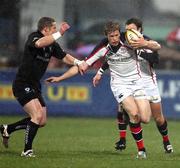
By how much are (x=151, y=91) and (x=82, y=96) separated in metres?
8.37

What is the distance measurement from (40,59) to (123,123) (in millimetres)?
2384

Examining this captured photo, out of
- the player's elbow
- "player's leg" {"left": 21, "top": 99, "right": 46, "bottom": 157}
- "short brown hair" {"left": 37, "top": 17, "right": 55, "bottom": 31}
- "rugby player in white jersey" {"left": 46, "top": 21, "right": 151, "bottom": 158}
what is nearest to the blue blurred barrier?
"rugby player in white jersey" {"left": 46, "top": 21, "right": 151, "bottom": 158}

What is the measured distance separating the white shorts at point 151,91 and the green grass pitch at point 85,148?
36.1 inches

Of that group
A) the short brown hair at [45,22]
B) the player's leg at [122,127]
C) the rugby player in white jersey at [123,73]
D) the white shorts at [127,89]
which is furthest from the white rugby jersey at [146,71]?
the short brown hair at [45,22]

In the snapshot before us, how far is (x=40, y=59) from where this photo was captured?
13.7 metres

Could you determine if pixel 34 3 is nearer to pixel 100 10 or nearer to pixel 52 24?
pixel 100 10

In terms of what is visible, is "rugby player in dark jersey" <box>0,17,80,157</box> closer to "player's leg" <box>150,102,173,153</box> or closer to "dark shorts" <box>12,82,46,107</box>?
"dark shorts" <box>12,82,46,107</box>

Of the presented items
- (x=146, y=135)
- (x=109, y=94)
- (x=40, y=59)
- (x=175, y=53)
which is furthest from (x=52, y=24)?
(x=175, y=53)

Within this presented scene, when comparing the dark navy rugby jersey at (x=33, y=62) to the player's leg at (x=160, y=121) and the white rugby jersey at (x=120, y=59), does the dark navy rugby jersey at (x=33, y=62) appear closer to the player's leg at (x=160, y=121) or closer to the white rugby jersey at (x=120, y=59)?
the white rugby jersey at (x=120, y=59)

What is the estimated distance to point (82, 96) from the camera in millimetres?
22922

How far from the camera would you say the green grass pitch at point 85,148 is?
1255 cm

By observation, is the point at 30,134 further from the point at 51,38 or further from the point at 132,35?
the point at 132,35

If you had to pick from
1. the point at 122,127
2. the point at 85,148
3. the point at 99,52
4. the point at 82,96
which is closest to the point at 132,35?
the point at 99,52

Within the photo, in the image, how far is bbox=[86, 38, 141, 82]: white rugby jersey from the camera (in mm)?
14023
